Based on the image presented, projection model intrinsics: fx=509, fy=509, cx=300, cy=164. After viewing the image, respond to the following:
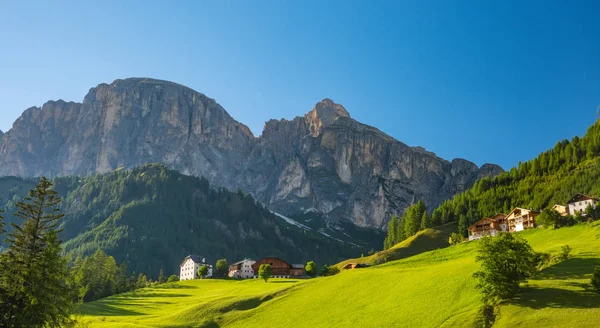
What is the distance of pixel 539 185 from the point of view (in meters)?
155

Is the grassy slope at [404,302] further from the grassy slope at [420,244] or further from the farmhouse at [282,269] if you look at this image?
the farmhouse at [282,269]

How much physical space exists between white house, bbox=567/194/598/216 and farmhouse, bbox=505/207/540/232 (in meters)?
8.18

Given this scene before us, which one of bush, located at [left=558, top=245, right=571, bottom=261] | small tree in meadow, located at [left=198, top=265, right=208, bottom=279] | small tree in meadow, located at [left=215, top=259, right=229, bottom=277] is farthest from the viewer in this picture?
small tree in meadow, located at [left=215, top=259, right=229, bottom=277]

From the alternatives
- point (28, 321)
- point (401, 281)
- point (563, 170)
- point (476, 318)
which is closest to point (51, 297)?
point (28, 321)

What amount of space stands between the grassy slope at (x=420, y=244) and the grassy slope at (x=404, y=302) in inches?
1106

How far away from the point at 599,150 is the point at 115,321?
154868mm

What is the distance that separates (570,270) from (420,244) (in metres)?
→ 84.5

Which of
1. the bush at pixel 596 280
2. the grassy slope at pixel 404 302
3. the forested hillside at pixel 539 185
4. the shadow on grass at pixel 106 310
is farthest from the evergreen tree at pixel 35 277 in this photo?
the forested hillside at pixel 539 185

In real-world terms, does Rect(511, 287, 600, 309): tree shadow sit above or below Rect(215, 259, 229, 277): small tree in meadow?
below

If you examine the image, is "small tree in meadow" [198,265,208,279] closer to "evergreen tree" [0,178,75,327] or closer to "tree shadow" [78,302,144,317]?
"tree shadow" [78,302,144,317]

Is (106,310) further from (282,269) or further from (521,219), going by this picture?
(521,219)

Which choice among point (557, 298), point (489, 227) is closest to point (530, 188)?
point (489, 227)

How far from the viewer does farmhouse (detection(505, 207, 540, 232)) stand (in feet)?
417

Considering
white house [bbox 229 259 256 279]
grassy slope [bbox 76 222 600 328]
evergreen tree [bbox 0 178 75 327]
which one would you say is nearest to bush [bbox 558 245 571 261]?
grassy slope [bbox 76 222 600 328]
